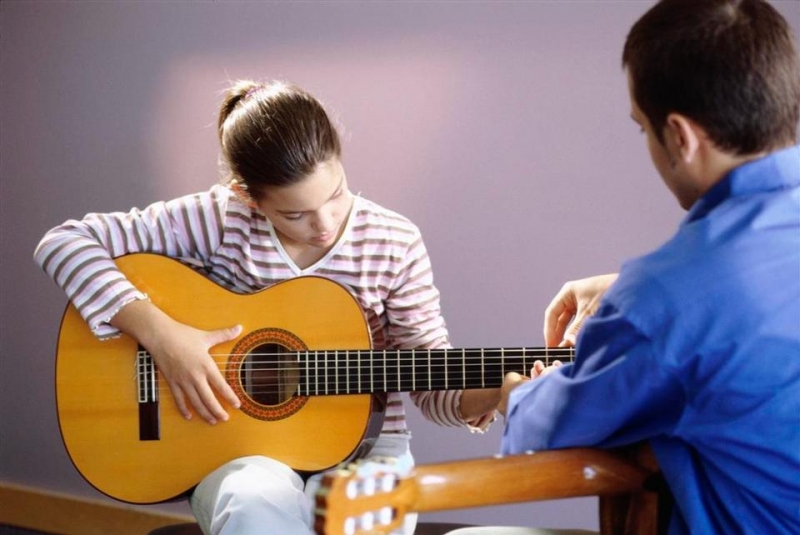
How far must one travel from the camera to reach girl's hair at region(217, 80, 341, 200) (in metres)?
1.41

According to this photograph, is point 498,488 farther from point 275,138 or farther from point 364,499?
point 275,138

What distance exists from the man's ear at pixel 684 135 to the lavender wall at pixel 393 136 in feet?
3.29

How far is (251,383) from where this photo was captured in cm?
147

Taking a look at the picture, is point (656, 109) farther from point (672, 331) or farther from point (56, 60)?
point (56, 60)

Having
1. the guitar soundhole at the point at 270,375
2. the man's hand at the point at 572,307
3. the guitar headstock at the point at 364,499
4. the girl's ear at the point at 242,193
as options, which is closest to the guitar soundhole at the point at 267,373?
the guitar soundhole at the point at 270,375

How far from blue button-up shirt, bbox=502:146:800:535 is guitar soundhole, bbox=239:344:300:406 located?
24.2 inches

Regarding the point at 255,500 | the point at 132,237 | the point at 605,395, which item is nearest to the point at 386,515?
the point at 605,395

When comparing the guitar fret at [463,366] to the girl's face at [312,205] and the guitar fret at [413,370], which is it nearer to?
the guitar fret at [413,370]

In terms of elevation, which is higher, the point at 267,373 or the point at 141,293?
the point at 141,293

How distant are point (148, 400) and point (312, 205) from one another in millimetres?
395

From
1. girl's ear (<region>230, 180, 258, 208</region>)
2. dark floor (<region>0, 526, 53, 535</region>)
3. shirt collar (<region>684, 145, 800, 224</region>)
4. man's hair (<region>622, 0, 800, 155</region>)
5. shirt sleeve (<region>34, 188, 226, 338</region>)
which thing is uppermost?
man's hair (<region>622, 0, 800, 155</region>)

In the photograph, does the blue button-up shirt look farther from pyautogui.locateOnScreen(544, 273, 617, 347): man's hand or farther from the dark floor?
the dark floor

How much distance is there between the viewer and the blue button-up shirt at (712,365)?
2.66 ft

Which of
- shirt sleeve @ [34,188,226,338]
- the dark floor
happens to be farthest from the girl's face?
the dark floor
